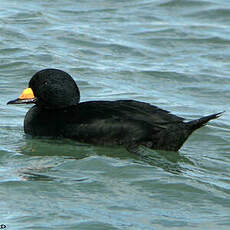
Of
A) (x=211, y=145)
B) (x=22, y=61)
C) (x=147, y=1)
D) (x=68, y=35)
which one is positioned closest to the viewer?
(x=211, y=145)

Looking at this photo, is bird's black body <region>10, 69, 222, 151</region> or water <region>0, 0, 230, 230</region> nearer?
water <region>0, 0, 230, 230</region>

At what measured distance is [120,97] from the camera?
11875 mm

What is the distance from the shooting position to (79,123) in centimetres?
901

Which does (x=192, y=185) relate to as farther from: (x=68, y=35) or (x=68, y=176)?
(x=68, y=35)

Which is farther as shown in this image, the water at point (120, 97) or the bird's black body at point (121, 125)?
Answer: the bird's black body at point (121, 125)

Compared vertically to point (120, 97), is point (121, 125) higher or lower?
higher

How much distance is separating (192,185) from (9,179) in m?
1.61

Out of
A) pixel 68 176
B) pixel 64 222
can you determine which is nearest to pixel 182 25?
pixel 68 176

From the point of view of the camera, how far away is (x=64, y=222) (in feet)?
22.2

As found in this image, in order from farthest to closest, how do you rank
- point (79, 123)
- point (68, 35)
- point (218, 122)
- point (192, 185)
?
1. point (68, 35)
2. point (218, 122)
3. point (79, 123)
4. point (192, 185)

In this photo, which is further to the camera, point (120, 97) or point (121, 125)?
point (120, 97)

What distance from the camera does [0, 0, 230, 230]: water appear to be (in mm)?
7113

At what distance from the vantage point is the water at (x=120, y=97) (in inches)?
280

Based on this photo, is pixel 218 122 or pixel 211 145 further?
pixel 218 122
